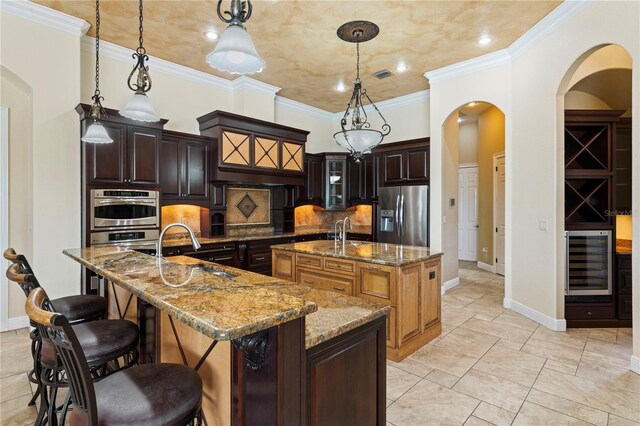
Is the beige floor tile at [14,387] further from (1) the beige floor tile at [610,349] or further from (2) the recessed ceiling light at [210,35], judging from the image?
(1) the beige floor tile at [610,349]

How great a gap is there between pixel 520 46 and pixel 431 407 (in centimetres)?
438

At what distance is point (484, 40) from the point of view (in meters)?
4.20

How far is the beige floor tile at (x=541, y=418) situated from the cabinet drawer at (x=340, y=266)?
5.50 feet

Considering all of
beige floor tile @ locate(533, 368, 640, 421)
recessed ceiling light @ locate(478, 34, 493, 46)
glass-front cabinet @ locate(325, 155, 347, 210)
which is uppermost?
recessed ceiling light @ locate(478, 34, 493, 46)

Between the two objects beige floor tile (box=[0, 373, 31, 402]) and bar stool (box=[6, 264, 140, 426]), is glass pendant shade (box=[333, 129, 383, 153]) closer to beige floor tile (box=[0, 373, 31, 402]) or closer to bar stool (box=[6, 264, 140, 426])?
bar stool (box=[6, 264, 140, 426])

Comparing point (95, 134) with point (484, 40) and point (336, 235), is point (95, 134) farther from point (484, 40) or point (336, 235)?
point (484, 40)

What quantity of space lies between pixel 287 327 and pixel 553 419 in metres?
2.18

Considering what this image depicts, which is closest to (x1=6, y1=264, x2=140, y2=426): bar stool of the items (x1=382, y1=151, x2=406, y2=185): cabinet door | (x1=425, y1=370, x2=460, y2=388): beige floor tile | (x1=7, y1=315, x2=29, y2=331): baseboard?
(x1=425, y1=370, x2=460, y2=388): beige floor tile

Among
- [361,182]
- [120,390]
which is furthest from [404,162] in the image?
[120,390]

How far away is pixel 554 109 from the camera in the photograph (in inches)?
147

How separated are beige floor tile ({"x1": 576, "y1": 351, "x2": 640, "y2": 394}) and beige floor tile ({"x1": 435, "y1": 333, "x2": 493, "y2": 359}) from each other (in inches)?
29.3

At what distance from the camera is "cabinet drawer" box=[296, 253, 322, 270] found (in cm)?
362

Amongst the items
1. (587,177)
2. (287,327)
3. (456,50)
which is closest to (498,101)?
(456,50)

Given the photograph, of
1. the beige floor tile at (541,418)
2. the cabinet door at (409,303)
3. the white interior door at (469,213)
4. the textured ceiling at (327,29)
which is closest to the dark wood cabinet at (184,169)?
the textured ceiling at (327,29)
